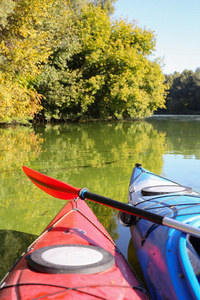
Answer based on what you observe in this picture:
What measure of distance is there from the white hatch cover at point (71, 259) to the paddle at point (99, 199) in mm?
409

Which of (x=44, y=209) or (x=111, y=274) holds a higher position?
(x=111, y=274)

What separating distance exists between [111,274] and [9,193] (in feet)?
9.90

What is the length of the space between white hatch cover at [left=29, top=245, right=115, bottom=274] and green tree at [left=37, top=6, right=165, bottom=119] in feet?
55.2

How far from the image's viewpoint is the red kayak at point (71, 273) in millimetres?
1521

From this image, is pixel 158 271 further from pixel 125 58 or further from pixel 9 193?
pixel 125 58

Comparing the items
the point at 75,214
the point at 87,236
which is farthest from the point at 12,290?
the point at 75,214

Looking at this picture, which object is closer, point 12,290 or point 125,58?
point 12,290

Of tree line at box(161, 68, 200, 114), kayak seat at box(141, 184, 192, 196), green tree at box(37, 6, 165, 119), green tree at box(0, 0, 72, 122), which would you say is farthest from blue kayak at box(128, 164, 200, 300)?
tree line at box(161, 68, 200, 114)

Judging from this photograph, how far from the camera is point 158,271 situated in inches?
76.4

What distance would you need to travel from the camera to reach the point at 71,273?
1649 mm

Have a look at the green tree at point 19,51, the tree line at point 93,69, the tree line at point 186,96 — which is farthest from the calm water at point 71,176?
the tree line at point 186,96

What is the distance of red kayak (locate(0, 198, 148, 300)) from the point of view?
4.99ft

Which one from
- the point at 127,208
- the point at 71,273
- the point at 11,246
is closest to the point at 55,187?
the point at 11,246

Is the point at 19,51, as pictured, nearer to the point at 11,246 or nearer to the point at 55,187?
the point at 55,187
